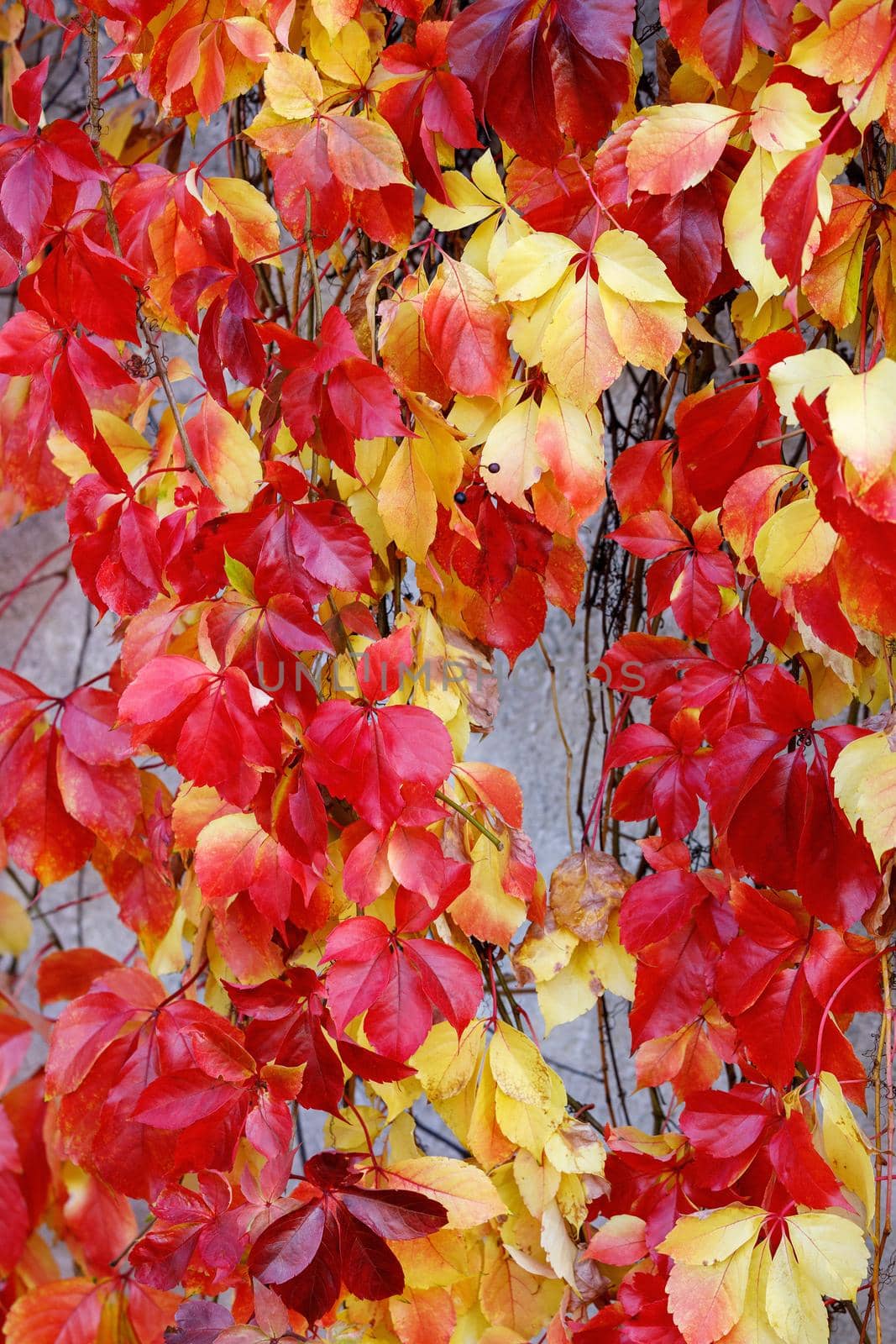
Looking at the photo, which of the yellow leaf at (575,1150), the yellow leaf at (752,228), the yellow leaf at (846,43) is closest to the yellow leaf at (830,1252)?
the yellow leaf at (575,1150)

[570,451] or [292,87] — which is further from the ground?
[292,87]

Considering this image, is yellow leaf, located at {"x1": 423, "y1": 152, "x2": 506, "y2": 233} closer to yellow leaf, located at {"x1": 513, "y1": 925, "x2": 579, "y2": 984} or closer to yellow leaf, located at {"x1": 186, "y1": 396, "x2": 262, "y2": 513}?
yellow leaf, located at {"x1": 186, "y1": 396, "x2": 262, "y2": 513}

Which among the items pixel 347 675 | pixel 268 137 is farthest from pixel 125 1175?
pixel 268 137

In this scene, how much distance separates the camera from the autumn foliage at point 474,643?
651 mm

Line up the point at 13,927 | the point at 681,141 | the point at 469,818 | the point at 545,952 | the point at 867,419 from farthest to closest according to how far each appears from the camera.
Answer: the point at 13,927, the point at 545,952, the point at 469,818, the point at 681,141, the point at 867,419

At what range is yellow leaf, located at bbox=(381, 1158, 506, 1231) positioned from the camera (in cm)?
75

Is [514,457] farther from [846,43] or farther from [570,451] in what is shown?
[846,43]

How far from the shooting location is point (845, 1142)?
27.7 inches

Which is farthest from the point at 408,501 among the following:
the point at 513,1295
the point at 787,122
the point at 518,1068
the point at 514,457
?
the point at 513,1295

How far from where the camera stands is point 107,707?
0.90 m

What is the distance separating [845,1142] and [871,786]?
253 mm

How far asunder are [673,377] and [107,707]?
0.51 m

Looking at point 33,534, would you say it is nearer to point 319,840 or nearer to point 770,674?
point 319,840

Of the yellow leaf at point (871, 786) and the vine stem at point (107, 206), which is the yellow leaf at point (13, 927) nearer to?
the vine stem at point (107, 206)
